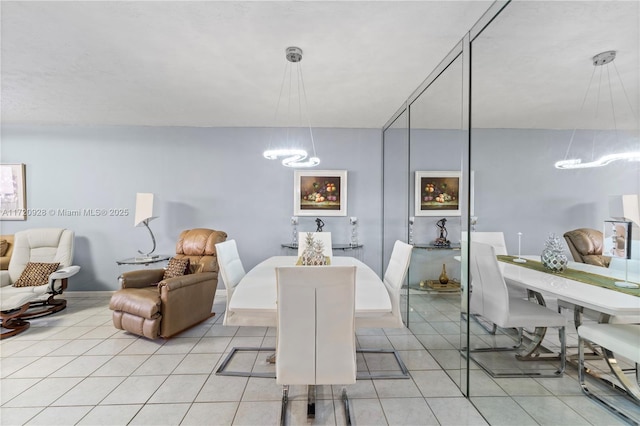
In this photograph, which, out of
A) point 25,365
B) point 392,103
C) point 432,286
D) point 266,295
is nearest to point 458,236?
point 432,286

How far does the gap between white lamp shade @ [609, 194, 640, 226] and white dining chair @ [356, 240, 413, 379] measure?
51.1 inches

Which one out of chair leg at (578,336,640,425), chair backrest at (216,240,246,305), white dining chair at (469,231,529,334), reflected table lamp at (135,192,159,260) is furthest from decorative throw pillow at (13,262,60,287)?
chair leg at (578,336,640,425)

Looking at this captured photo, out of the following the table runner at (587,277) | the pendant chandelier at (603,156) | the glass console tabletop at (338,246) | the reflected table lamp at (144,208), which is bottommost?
the glass console tabletop at (338,246)

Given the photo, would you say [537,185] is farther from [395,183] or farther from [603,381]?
[395,183]

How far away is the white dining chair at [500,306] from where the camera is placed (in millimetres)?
1521

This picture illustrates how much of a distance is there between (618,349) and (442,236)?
1662 millimetres

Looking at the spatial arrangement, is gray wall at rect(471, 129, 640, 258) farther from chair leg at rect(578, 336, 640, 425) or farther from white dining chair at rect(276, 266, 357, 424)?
white dining chair at rect(276, 266, 357, 424)

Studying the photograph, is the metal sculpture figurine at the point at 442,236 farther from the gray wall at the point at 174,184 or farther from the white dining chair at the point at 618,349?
the gray wall at the point at 174,184

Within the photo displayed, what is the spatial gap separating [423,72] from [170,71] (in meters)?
2.45

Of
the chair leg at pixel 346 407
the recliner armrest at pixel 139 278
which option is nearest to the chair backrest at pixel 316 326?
the chair leg at pixel 346 407

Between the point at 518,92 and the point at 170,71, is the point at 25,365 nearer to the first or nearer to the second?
the point at 170,71

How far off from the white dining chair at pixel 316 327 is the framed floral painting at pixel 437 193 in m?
1.33

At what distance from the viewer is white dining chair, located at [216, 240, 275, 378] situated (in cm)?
213

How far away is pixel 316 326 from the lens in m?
1.56
